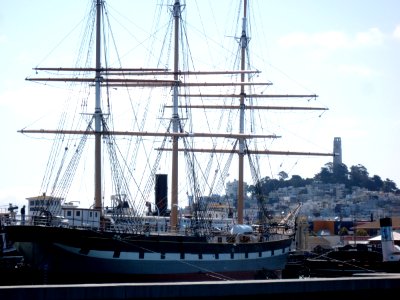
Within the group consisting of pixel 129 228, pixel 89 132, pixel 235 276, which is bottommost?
pixel 235 276

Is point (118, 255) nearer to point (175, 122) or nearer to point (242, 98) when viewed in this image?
point (175, 122)

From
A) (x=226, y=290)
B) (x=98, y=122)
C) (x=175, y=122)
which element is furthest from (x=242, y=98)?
(x=226, y=290)

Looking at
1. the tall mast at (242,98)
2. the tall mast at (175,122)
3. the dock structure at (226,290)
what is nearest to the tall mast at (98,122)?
the tall mast at (175,122)

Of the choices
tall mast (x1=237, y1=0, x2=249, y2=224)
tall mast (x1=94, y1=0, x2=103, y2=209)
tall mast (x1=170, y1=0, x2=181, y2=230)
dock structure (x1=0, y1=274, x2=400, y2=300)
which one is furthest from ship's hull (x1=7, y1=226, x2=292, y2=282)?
dock structure (x1=0, y1=274, x2=400, y2=300)

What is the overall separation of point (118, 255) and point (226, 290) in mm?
23424

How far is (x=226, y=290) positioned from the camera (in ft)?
50.9

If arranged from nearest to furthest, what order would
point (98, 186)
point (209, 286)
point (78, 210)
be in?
point (209, 286) < point (78, 210) < point (98, 186)

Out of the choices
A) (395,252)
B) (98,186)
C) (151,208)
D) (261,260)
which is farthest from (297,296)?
(151,208)

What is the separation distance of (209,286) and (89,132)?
3218 cm

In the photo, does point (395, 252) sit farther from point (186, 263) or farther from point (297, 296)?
point (297, 296)

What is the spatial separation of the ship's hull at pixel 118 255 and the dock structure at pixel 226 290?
2218 centimetres

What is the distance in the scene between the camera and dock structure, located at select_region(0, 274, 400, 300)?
46.5ft

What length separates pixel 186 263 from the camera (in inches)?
1628

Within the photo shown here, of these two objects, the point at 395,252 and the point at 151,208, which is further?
the point at 151,208
